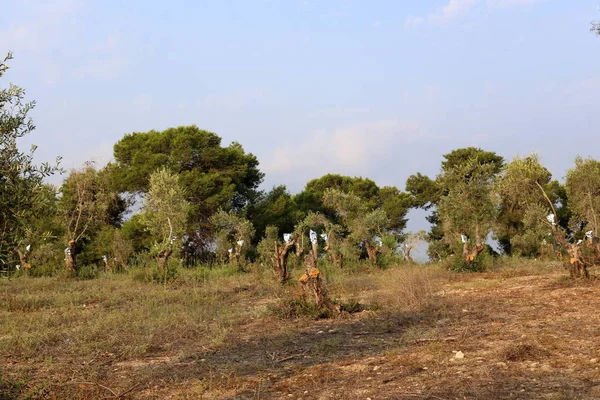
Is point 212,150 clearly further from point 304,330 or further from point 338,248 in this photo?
point 304,330

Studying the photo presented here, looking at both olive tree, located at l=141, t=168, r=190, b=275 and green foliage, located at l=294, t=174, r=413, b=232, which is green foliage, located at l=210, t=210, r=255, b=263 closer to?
olive tree, located at l=141, t=168, r=190, b=275

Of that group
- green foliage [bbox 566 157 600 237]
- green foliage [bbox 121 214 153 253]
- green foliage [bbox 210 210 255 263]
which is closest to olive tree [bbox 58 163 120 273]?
green foliage [bbox 121 214 153 253]

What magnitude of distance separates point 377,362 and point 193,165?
1185 inches

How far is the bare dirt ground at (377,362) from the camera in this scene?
6.82 metres

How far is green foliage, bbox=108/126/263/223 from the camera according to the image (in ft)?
114

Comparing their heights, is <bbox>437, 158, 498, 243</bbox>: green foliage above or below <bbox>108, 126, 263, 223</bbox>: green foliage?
below

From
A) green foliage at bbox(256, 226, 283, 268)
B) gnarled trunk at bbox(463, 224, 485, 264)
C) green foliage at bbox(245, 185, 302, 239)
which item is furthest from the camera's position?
green foliage at bbox(245, 185, 302, 239)

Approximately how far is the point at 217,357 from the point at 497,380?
429cm

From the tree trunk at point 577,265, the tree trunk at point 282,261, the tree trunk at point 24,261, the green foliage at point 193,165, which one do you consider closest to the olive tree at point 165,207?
the tree trunk at point 24,261

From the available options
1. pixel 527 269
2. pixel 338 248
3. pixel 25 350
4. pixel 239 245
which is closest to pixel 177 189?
pixel 239 245

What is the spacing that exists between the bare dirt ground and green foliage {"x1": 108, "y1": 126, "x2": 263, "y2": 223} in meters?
22.9

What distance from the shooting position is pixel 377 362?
825 cm

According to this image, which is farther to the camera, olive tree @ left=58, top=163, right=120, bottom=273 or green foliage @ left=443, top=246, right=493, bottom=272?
olive tree @ left=58, top=163, right=120, bottom=273

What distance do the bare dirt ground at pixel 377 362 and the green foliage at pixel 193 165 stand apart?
2286cm
